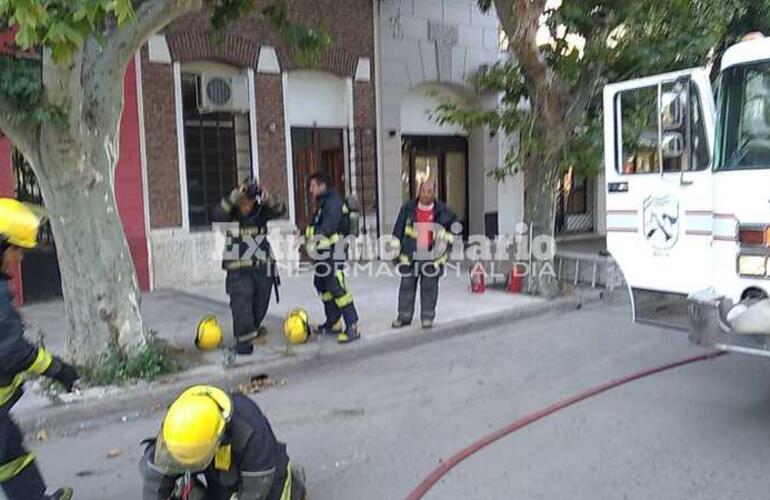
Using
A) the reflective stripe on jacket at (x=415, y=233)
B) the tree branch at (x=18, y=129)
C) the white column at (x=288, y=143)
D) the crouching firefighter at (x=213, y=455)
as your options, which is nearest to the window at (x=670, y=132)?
the reflective stripe on jacket at (x=415, y=233)

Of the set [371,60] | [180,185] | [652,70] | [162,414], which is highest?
[371,60]

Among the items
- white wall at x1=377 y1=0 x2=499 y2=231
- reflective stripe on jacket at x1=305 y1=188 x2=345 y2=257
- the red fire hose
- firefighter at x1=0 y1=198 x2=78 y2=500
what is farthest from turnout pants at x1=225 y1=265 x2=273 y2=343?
white wall at x1=377 y1=0 x2=499 y2=231

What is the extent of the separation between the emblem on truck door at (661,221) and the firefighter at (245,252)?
11.6ft

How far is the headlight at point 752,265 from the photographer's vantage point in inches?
172

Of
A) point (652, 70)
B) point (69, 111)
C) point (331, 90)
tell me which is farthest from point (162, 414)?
point (331, 90)

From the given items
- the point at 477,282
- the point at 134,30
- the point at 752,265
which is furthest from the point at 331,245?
the point at 752,265

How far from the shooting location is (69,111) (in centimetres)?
567

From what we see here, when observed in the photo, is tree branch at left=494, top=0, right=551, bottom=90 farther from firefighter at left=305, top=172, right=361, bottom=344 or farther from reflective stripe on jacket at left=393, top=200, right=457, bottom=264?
firefighter at left=305, top=172, right=361, bottom=344

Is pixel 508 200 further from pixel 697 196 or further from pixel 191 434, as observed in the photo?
pixel 191 434

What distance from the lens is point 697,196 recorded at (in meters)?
4.97

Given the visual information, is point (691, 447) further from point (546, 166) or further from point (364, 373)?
point (546, 166)

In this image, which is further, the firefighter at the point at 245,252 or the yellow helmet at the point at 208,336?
the yellow helmet at the point at 208,336

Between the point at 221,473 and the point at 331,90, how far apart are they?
1068 cm

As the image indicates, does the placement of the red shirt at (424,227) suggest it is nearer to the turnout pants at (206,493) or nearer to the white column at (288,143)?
the turnout pants at (206,493)
